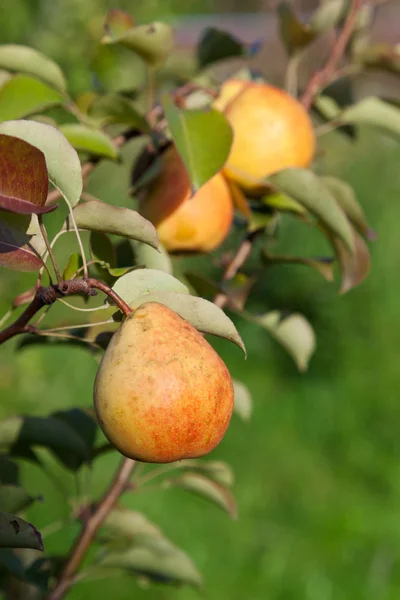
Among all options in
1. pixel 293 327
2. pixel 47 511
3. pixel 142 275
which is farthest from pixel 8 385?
pixel 142 275

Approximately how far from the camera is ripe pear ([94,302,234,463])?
1.83 ft

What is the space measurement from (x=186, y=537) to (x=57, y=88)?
150cm

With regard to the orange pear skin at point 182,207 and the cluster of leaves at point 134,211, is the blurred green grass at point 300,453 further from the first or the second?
the orange pear skin at point 182,207

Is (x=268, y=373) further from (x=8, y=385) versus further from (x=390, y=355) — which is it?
(x=8, y=385)

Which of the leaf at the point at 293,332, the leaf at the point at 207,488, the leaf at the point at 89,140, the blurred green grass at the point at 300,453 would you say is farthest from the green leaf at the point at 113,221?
the blurred green grass at the point at 300,453

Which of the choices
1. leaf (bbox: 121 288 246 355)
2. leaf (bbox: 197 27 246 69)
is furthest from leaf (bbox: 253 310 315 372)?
leaf (bbox: 121 288 246 355)

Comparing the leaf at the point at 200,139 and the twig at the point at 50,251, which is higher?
the twig at the point at 50,251

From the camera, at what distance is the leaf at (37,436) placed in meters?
0.92

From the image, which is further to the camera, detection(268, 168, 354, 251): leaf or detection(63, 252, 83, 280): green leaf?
detection(268, 168, 354, 251): leaf

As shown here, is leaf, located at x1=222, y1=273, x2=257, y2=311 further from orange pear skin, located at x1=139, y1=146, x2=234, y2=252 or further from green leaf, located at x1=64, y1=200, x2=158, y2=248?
green leaf, located at x1=64, y1=200, x2=158, y2=248

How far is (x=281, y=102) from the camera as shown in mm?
951

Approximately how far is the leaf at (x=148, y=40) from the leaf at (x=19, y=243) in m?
0.30

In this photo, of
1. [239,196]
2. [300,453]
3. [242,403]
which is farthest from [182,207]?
[300,453]

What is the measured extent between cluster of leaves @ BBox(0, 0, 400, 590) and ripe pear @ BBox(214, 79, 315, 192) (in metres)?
0.02
